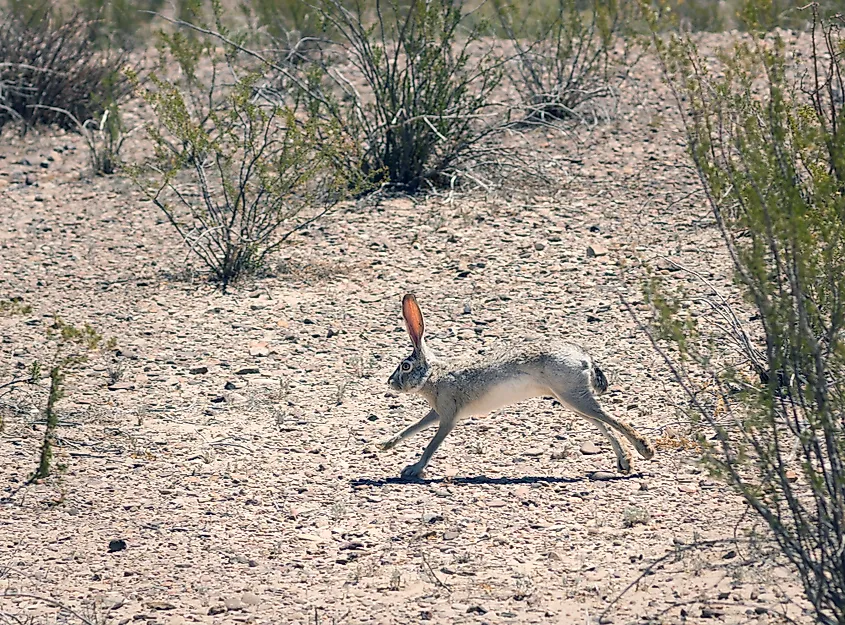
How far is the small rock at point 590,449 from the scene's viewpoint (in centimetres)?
619

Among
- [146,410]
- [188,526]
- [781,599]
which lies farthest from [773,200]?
[146,410]

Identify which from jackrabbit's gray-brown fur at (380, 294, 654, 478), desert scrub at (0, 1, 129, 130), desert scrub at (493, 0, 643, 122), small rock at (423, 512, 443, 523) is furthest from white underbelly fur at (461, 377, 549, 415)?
desert scrub at (0, 1, 129, 130)

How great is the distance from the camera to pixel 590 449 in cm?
623

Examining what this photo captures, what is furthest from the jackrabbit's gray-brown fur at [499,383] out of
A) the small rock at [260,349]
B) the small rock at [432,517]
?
the small rock at [260,349]

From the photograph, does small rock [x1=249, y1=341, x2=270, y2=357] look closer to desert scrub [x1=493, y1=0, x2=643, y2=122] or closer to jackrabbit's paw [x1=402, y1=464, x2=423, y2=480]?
jackrabbit's paw [x1=402, y1=464, x2=423, y2=480]

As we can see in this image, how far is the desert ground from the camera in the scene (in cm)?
481

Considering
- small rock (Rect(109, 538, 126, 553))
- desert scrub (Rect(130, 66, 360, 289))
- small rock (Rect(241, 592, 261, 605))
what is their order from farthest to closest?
desert scrub (Rect(130, 66, 360, 289))
small rock (Rect(109, 538, 126, 553))
small rock (Rect(241, 592, 261, 605))

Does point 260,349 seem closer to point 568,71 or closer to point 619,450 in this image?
point 619,450

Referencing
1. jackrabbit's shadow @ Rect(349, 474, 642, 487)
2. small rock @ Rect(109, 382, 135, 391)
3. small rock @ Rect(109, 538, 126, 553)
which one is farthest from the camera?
small rock @ Rect(109, 382, 135, 391)

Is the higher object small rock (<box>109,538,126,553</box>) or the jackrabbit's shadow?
the jackrabbit's shadow

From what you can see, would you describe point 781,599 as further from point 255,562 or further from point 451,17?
point 451,17

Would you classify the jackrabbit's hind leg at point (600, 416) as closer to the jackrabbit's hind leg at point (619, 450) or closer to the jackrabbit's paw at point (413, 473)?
the jackrabbit's hind leg at point (619, 450)

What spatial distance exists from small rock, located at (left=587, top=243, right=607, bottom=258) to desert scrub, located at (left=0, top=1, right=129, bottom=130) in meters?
5.38

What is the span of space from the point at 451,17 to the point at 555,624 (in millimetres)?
6662
